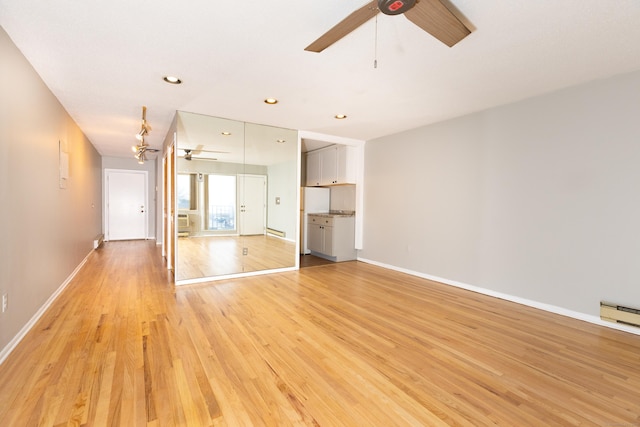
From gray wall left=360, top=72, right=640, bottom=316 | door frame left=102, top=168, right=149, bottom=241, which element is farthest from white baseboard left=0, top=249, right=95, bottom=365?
gray wall left=360, top=72, right=640, bottom=316

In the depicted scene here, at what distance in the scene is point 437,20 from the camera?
166 centimetres

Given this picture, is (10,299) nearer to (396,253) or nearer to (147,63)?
(147,63)

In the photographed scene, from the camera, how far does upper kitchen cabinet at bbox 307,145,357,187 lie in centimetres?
585

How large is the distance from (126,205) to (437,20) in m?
9.15

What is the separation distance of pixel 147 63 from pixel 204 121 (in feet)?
5.19

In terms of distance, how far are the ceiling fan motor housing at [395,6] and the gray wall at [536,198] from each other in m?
2.79

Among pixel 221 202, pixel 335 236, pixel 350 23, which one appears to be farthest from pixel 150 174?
pixel 350 23

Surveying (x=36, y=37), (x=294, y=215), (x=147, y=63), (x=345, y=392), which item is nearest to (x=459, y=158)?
(x=294, y=215)

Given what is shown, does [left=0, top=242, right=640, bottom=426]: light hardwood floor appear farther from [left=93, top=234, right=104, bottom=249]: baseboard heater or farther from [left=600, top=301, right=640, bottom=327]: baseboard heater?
[left=93, top=234, right=104, bottom=249]: baseboard heater

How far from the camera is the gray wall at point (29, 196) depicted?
2184 millimetres

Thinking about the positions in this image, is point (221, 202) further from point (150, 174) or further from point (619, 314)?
point (619, 314)

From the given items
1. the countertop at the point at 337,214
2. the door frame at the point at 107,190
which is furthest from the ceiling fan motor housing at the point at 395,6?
Result: the door frame at the point at 107,190

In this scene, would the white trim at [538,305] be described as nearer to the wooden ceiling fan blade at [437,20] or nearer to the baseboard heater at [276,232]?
the baseboard heater at [276,232]

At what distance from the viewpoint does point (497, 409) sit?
1674mm
